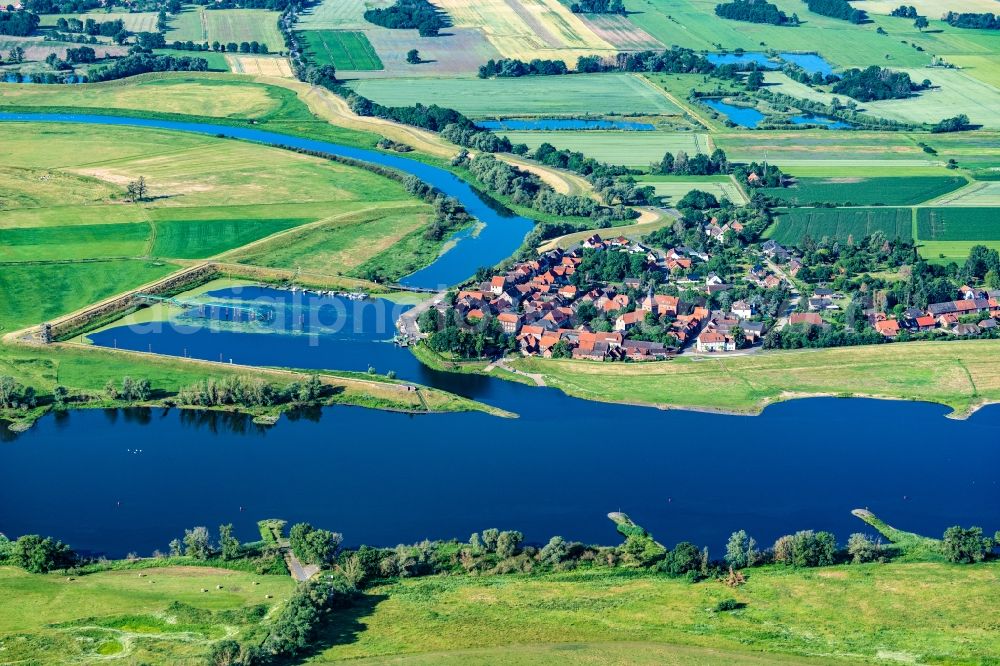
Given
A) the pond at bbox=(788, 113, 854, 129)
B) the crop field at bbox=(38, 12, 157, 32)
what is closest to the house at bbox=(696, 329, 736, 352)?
the pond at bbox=(788, 113, 854, 129)

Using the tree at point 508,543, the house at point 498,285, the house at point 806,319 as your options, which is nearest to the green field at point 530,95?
the house at point 498,285

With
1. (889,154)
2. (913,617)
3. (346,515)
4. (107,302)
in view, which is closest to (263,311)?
(107,302)

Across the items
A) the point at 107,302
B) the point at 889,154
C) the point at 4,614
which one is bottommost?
the point at 4,614

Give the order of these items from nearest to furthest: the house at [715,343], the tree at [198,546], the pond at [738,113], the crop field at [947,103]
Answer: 1. the tree at [198,546]
2. the house at [715,343]
3. the pond at [738,113]
4. the crop field at [947,103]

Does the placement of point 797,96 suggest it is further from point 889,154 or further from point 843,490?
point 843,490

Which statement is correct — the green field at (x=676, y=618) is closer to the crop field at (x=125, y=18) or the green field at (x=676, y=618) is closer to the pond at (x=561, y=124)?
the pond at (x=561, y=124)

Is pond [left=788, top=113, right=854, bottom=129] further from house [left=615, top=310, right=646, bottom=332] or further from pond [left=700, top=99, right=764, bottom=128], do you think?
house [left=615, top=310, right=646, bottom=332]

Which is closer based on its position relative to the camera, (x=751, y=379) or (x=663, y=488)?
(x=663, y=488)
